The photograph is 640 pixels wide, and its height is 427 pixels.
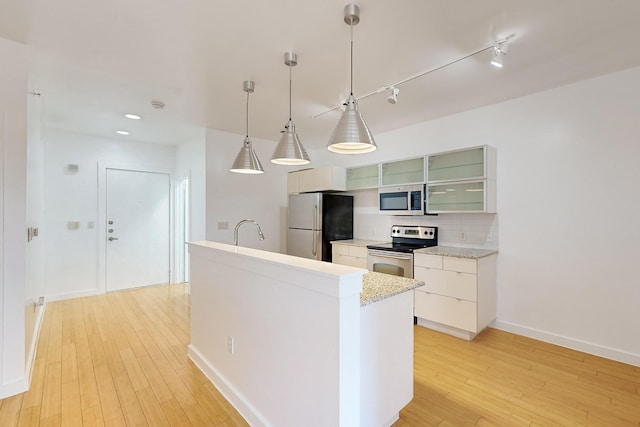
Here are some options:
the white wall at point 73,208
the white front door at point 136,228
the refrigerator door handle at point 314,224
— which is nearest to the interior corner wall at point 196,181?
the white front door at point 136,228

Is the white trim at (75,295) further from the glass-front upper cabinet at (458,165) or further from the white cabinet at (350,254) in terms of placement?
the glass-front upper cabinet at (458,165)

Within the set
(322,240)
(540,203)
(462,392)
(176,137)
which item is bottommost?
(462,392)

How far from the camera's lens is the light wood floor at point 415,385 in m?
1.89

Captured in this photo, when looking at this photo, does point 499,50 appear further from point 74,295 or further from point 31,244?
point 74,295

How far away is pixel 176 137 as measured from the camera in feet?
15.4

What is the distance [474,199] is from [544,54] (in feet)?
4.85

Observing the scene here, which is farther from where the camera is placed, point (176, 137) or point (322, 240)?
point (176, 137)

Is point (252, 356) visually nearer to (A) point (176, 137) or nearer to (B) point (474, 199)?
(B) point (474, 199)

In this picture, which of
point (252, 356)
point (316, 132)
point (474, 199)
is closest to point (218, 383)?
point (252, 356)

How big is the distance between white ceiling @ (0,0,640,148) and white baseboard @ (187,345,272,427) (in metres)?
2.47

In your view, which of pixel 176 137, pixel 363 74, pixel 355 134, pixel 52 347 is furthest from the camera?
pixel 176 137

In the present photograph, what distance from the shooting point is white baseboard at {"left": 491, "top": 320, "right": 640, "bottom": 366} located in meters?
2.56

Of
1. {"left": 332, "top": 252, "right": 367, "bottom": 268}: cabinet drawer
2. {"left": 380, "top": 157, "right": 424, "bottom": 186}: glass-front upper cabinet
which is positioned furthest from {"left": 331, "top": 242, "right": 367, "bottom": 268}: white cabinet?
{"left": 380, "top": 157, "right": 424, "bottom": 186}: glass-front upper cabinet

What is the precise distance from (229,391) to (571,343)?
3199mm
